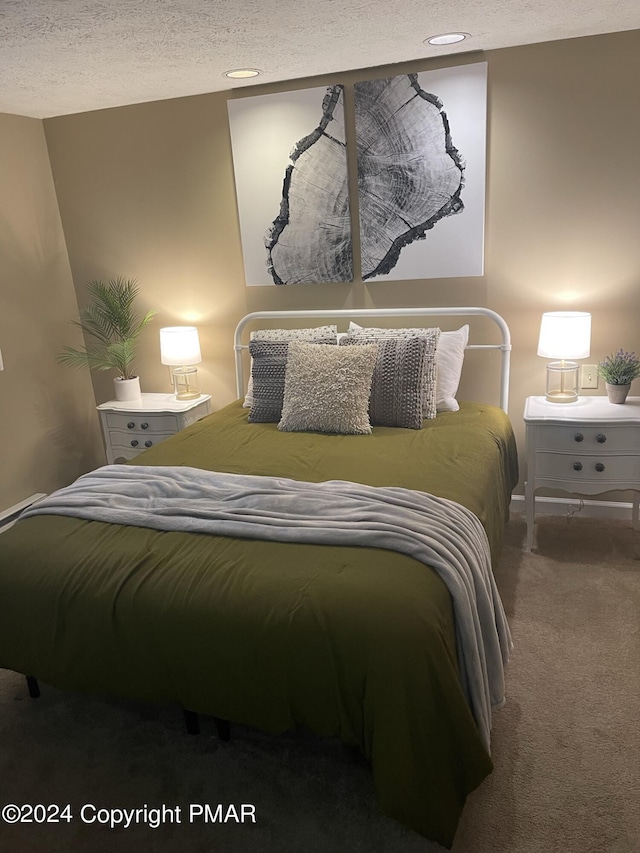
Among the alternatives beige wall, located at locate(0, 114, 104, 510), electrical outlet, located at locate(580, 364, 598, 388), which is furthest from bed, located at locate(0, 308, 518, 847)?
beige wall, located at locate(0, 114, 104, 510)

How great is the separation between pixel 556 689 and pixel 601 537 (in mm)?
1221

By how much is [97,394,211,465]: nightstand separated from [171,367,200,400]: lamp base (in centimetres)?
5

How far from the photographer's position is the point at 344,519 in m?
1.95

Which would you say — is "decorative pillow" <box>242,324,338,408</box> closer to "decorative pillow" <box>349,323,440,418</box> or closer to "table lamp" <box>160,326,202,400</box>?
"decorative pillow" <box>349,323,440,418</box>

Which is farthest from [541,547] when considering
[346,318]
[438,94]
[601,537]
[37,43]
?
[37,43]

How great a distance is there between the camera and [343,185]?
3.40 metres

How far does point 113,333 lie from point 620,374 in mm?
2972

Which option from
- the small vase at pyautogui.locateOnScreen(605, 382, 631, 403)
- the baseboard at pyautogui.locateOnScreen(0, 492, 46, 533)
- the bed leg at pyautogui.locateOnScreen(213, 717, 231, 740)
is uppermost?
the small vase at pyautogui.locateOnScreen(605, 382, 631, 403)

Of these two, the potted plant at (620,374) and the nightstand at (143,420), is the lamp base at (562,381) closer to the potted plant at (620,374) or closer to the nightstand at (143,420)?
the potted plant at (620,374)

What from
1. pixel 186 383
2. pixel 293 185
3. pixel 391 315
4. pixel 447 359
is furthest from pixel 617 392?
pixel 186 383

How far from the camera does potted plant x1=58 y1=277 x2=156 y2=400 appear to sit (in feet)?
12.6

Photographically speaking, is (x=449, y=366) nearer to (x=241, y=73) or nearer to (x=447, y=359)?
(x=447, y=359)

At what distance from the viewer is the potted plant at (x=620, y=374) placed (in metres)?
3.01

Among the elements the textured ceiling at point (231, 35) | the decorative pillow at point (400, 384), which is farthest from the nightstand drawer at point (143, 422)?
the textured ceiling at point (231, 35)
